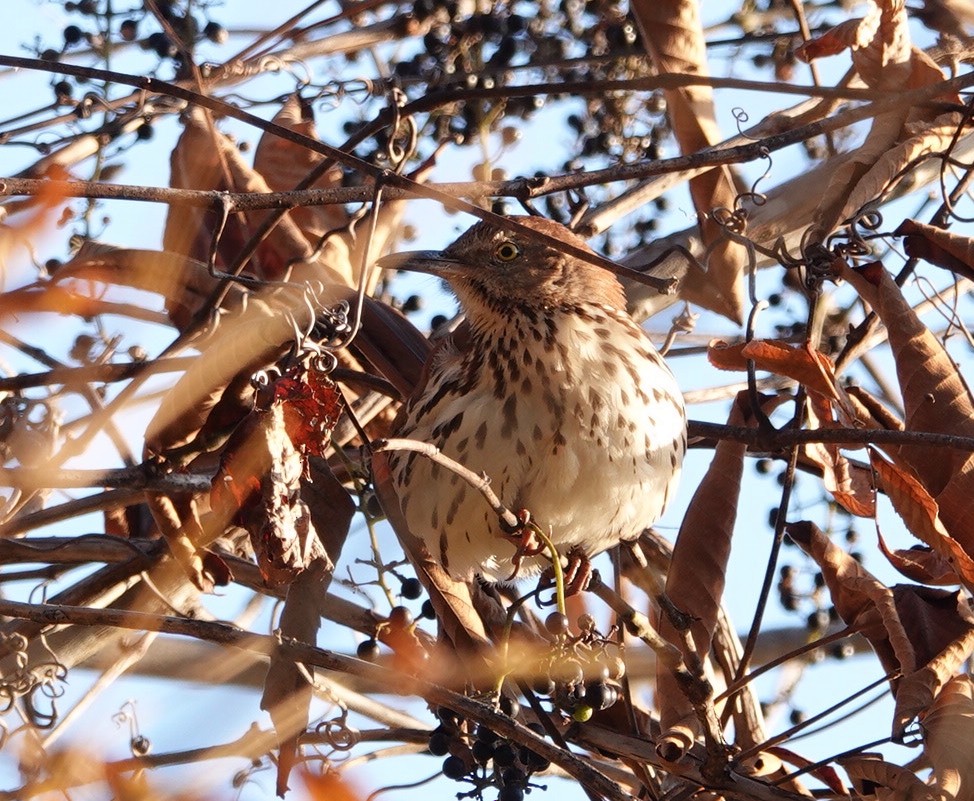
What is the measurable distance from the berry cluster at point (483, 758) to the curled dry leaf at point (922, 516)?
40.2 inches

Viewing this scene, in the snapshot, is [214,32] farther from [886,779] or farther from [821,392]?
[886,779]

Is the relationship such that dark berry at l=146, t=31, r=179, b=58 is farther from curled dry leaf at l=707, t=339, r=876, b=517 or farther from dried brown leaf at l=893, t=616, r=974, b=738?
dried brown leaf at l=893, t=616, r=974, b=738

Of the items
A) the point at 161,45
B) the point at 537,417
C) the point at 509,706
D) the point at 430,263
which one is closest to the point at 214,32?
the point at 161,45

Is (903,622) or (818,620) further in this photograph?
(818,620)

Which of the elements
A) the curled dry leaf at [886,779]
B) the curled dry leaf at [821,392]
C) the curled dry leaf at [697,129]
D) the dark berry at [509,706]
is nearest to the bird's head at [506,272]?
the curled dry leaf at [697,129]

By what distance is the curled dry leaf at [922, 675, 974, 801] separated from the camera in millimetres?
2785

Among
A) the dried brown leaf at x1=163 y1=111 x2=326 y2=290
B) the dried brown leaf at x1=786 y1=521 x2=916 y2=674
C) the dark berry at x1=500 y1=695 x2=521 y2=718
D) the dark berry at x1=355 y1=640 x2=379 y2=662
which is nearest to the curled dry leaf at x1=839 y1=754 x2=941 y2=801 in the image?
the dried brown leaf at x1=786 y1=521 x2=916 y2=674

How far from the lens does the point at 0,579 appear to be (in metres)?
4.16

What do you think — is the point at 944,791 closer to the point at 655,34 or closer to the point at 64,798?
the point at 64,798

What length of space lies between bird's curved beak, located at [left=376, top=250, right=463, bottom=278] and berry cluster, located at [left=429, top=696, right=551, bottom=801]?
4.62ft

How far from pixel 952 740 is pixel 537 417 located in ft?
4.52

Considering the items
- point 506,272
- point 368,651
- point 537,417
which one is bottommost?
point 368,651

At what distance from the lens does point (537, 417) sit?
3.71 m

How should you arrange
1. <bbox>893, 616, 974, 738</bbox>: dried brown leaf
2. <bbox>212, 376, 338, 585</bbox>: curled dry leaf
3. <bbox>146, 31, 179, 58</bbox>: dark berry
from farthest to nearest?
<bbox>146, 31, 179, 58</bbox>: dark berry, <bbox>893, 616, 974, 738</bbox>: dried brown leaf, <bbox>212, 376, 338, 585</bbox>: curled dry leaf
